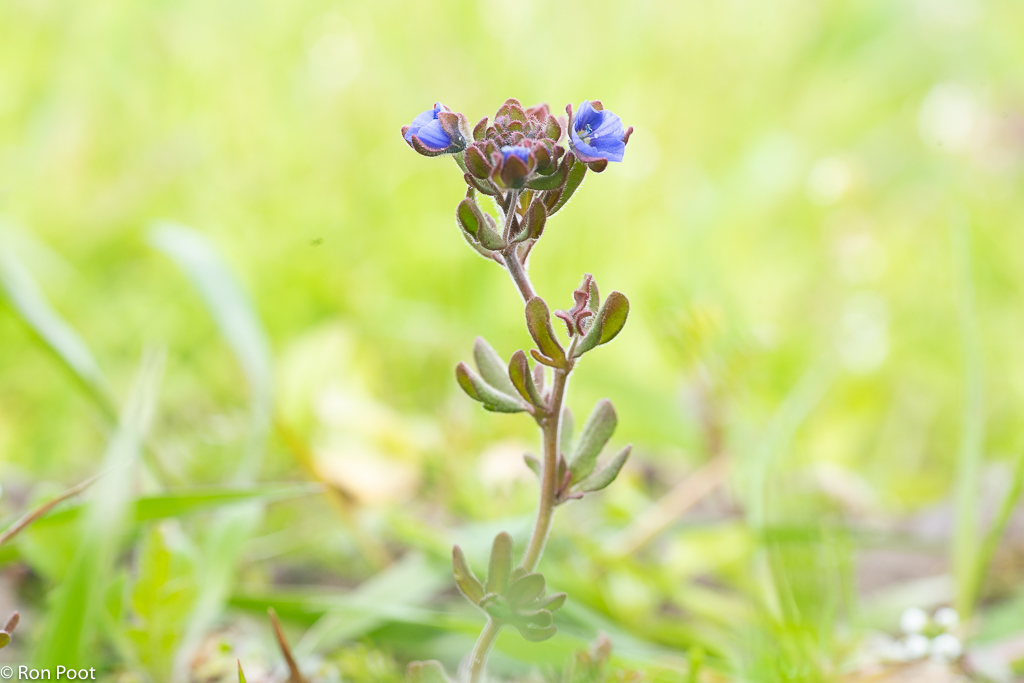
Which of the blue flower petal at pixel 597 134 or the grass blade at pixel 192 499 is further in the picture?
the grass blade at pixel 192 499

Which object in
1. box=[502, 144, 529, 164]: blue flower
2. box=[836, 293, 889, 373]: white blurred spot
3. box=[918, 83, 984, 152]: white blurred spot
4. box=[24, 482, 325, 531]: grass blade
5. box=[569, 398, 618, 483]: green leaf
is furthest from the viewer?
box=[918, 83, 984, 152]: white blurred spot

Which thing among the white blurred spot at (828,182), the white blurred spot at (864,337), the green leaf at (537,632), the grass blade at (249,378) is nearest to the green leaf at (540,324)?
the green leaf at (537,632)

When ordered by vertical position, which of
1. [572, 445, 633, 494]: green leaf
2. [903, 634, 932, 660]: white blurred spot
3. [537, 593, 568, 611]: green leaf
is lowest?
[903, 634, 932, 660]: white blurred spot

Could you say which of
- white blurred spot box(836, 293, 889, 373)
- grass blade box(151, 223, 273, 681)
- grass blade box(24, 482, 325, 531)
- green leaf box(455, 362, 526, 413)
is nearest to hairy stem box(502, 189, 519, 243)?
green leaf box(455, 362, 526, 413)

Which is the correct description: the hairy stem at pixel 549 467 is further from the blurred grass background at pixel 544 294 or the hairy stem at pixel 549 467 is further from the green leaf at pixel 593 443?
the blurred grass background at pixel 544 294

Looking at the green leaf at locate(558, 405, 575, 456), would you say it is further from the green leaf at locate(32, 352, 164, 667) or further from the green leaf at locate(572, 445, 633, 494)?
the green leaf at locate(32, 352, 164, 667)

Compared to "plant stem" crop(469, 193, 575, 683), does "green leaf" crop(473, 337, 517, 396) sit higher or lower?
higher
